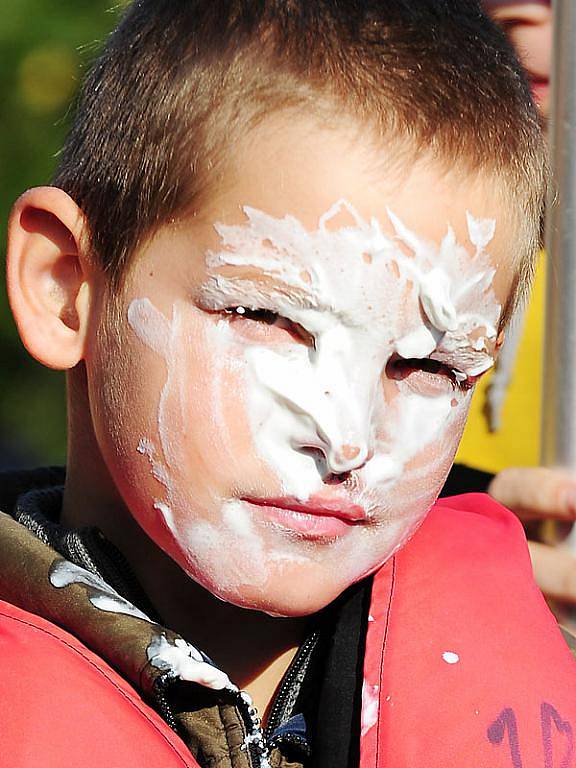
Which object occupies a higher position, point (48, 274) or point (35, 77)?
point (35, 77)

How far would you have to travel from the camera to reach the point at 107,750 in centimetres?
107

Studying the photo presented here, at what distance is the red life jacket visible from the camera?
3.54ft

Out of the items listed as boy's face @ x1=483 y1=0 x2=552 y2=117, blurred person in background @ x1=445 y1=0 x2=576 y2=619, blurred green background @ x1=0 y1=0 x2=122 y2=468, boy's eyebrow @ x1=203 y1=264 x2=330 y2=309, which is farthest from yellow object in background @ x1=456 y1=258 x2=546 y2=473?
blurred green background @ x1=0 y1=0 x2=122 y2=468

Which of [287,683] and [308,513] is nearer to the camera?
[308,513]

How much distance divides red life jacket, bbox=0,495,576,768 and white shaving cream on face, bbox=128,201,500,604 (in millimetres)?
174

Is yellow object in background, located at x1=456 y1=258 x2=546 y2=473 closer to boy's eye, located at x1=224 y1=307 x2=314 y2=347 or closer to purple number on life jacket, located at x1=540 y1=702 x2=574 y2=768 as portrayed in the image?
purple number on life jacket, located at x1=540 y1=702 x2=574 y2=768

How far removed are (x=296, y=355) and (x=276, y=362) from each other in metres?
0.02

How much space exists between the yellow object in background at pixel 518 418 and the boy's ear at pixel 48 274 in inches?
42.0

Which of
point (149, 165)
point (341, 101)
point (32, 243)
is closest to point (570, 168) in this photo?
point (341, 101)

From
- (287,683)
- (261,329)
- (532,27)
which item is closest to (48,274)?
(261,329)

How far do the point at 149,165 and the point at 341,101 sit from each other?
23 cm

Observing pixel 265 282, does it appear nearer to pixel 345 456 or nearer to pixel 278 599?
pixel 345 456

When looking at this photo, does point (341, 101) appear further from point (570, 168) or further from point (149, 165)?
point (570, 168)

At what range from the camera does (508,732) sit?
129 centimetres
